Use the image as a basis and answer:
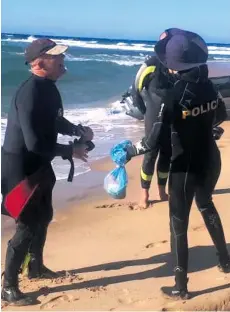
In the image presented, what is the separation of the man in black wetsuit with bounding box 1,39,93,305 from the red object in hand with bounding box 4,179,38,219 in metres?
0.04

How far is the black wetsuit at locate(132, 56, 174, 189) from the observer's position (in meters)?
5.08

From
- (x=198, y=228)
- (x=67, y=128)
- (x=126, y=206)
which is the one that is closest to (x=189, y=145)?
(x=67, y=128)

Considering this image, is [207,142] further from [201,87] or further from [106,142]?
[106,142]

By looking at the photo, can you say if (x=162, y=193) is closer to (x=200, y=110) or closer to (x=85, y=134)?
(x=85, y=134)

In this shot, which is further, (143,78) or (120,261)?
(143,78)

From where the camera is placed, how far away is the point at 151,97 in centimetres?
540

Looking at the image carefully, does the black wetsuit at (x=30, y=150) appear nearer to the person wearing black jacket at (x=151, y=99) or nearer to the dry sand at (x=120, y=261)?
the dry sand at (x=120, y=261)

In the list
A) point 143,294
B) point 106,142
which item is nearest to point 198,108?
point 143,294

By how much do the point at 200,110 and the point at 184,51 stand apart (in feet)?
1.28

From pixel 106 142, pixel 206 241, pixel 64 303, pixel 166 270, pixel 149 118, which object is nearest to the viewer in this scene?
pixel 64 303

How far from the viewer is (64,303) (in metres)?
4.05

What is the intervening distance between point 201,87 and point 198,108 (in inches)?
5.8

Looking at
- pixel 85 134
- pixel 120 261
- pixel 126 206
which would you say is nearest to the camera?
pixel 85 134

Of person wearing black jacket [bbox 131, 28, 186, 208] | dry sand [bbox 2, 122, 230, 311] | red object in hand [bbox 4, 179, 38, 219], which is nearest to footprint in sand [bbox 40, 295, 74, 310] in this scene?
dry sand [bbox 2, 122, 230, 311]
